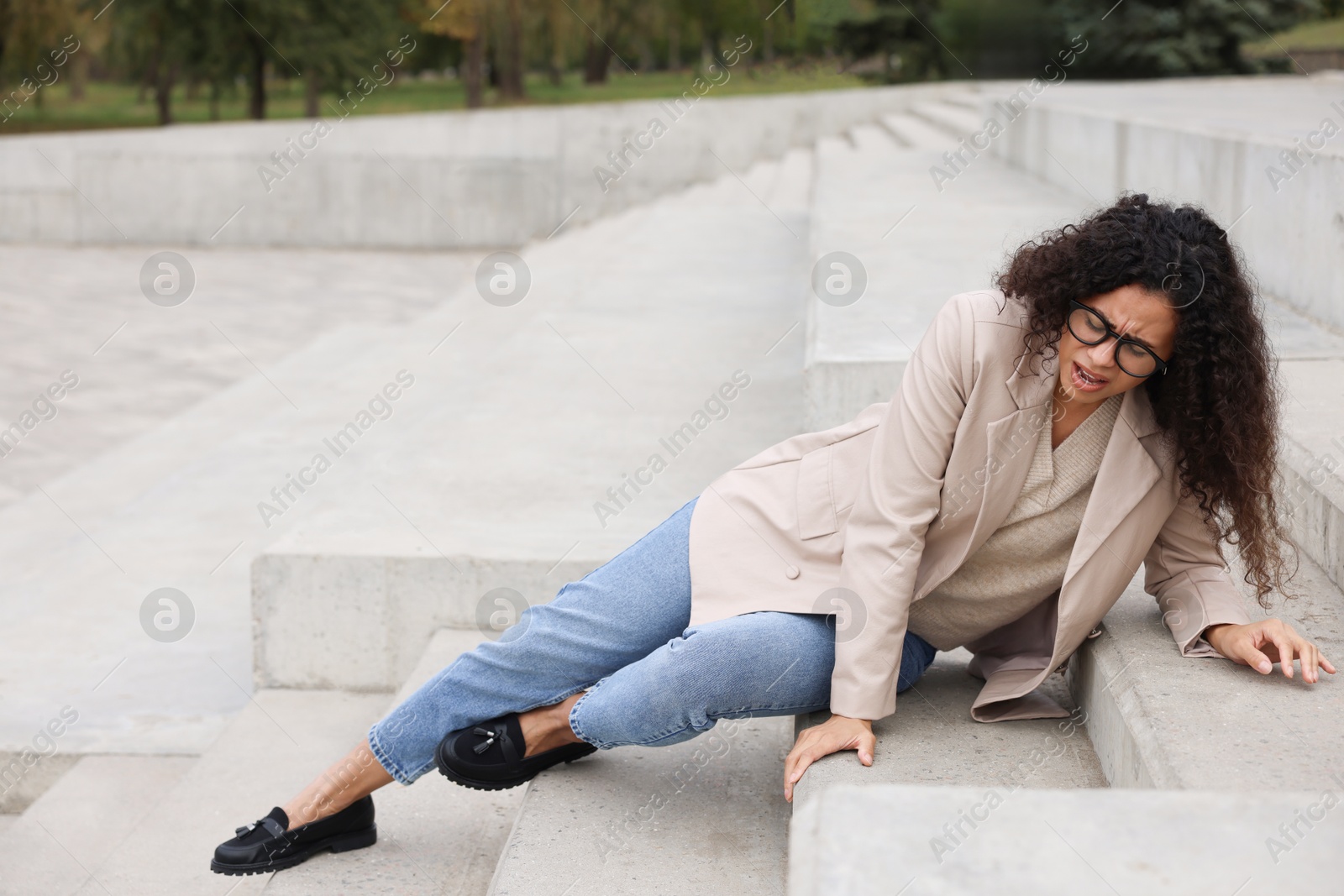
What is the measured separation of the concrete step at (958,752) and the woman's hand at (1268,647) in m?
0.29

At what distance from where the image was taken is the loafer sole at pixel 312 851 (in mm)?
2473

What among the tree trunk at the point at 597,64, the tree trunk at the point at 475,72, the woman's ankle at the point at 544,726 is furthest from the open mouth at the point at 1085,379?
the tree trunk at the point at 597,64

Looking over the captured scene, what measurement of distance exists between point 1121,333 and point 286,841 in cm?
183

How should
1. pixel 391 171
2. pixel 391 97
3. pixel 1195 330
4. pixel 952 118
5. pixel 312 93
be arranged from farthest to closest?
pixel 391 97
pixel 312 93
pixel 391 171
pixel 952 118
pixel 1195 330

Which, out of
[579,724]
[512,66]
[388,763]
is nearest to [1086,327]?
[579,724]

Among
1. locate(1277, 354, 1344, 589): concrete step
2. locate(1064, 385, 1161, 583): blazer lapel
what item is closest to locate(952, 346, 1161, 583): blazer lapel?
locate(1064, 385, 1161, 583): blazer lapel

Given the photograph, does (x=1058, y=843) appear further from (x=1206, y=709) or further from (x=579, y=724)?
(x=579, y=724)

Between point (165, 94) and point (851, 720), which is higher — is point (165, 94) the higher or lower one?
the higher one

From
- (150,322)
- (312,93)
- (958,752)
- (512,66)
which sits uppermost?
(512,66)

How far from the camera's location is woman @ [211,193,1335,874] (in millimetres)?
1941

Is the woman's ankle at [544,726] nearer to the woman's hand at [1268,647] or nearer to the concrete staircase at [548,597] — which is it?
the concrete staircase at [548,597]

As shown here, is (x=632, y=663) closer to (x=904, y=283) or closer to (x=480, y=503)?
(x=480, y=503)

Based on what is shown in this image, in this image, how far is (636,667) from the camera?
2246mm

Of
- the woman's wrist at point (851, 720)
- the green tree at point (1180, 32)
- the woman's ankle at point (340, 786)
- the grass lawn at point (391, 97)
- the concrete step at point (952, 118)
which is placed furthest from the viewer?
the grass lawn at point (391, 97)
